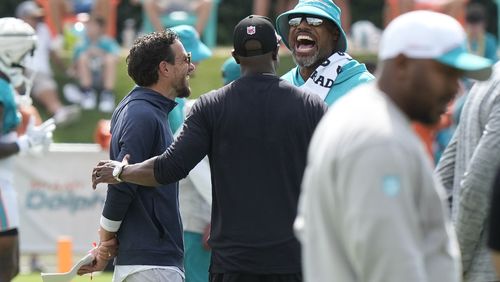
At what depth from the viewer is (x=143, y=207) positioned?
20.8 feet

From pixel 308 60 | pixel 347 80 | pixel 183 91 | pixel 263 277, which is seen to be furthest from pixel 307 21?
pixel 263 277

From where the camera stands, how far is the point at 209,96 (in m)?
5.75

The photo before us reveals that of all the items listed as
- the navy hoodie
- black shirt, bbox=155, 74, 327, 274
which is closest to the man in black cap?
black shirt, bbox=155, 74, 327, 274

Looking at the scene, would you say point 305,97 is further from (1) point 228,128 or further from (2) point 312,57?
(2) point 312,57

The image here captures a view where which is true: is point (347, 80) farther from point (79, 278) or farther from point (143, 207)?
point (79, 278)

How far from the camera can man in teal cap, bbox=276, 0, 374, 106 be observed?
22.1 feet

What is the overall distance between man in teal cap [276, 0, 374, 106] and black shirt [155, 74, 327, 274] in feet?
3.29

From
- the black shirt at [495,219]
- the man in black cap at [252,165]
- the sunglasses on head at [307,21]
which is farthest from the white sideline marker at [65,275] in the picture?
the black shirt at [495,219]

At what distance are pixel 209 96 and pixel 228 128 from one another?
204 millimetres

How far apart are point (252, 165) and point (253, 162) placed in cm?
1

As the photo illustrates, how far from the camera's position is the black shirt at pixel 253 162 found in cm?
559

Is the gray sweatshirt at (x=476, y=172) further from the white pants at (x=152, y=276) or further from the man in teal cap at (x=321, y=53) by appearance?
the white pants at (x=152, y=276)

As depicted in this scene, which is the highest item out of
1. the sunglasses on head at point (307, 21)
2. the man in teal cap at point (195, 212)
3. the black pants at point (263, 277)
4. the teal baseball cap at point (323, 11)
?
the teal baseball cap at point (323, 11)

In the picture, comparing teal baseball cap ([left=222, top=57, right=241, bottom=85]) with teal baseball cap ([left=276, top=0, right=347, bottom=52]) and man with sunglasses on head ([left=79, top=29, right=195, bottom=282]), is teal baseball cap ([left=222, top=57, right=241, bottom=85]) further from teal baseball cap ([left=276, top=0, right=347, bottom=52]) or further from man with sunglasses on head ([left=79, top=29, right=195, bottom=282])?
man with sunglasses on head ([left=79, top=29, right=195, bottom=282])
